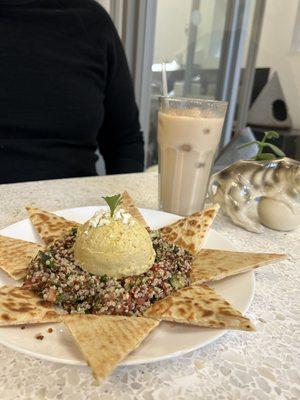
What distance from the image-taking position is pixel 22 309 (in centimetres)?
56

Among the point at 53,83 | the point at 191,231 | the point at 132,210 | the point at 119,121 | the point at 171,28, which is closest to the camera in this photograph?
the point at 191,231

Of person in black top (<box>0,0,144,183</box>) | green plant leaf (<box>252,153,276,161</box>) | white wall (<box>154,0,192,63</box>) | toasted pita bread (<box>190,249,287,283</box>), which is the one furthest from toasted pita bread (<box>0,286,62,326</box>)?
white wall (<box>154,0,192,63</box>)

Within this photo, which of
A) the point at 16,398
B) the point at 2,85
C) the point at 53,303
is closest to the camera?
the point at 16,398

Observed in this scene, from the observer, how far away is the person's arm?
6.00ft

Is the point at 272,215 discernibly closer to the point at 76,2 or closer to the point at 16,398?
the point at 16,398

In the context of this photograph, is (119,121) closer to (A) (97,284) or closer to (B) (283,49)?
(A) (97,284)

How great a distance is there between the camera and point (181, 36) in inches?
137

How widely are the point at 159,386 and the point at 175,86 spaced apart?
3.47m

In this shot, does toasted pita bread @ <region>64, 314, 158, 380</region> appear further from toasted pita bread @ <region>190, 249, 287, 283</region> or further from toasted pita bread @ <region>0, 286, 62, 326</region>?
toasted pita bread @ <region>190, 249, 287, 283</region>

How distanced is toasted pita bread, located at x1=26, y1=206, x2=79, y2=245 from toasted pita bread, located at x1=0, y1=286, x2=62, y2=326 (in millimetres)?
219

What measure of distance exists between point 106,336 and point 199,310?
0.16 m

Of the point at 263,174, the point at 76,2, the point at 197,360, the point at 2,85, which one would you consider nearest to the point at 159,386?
the point at 197,360

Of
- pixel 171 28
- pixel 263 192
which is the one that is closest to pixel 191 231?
pixel 263 192

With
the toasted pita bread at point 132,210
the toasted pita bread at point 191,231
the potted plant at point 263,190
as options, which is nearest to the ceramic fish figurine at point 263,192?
the potted plant at point 263,190
